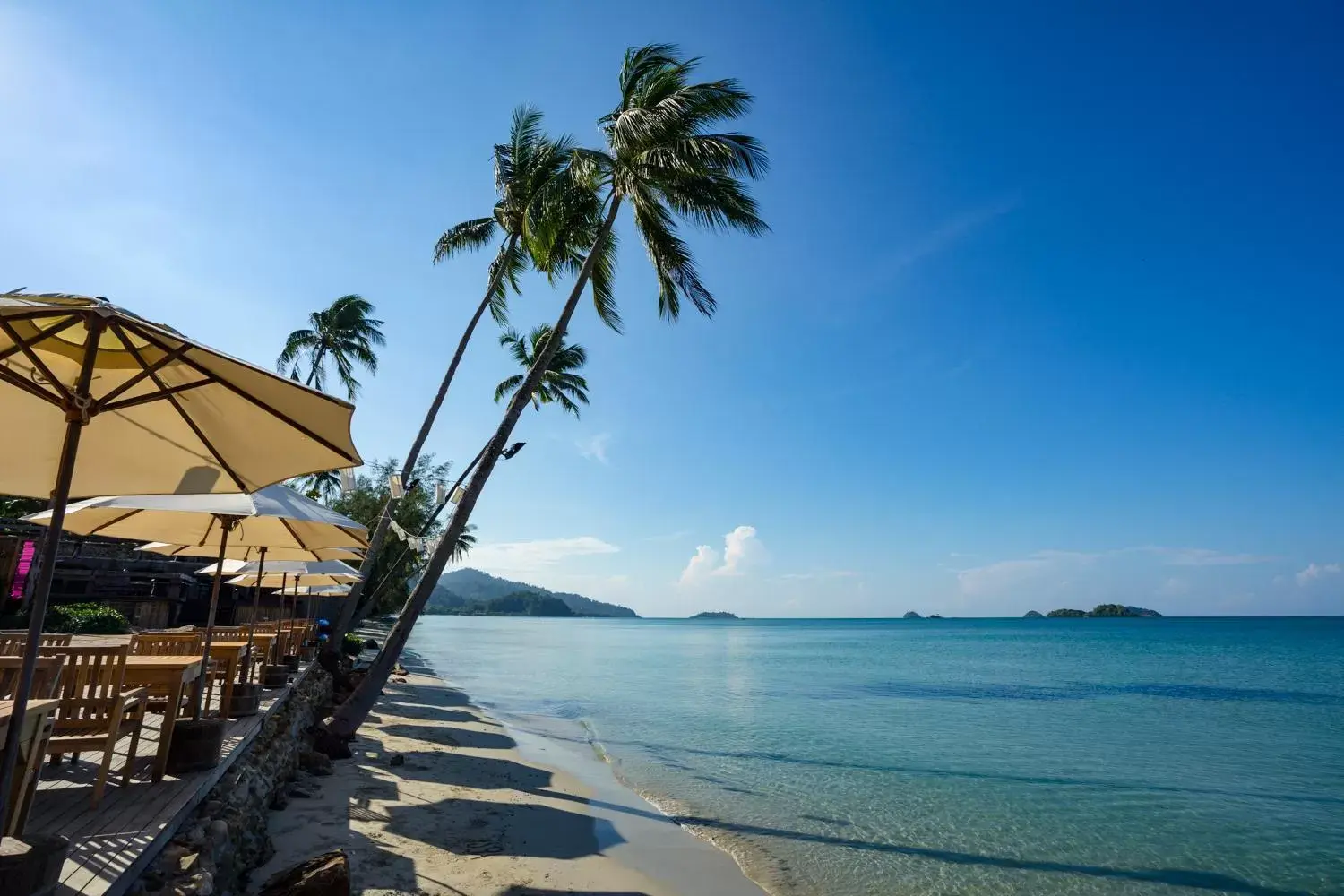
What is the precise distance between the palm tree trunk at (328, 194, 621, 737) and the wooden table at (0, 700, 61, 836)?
592 centimetres

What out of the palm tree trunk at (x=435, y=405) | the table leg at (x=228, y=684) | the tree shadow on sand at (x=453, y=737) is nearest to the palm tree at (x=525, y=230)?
the palm tree trunk at (x=435, y=405)

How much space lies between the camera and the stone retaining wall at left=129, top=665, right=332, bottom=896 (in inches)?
145

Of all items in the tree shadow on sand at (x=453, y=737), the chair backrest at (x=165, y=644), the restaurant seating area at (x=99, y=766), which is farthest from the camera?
the tree shadow on sand at (x=453, y=737)

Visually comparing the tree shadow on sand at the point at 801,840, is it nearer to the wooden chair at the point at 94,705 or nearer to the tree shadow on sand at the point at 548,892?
the tree shadow on sand at the point at 548,892

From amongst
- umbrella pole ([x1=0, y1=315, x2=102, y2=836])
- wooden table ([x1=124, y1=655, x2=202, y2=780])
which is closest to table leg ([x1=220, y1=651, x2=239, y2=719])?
wooden table ([x1=124, y1=655, x2=202, y2=780])

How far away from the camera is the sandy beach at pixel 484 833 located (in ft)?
19.2

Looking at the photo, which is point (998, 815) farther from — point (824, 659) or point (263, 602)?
point (824, 659)

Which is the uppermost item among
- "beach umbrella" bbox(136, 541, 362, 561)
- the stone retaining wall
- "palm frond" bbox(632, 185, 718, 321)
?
"palm frond" bbox(632, 185, 718, 321)

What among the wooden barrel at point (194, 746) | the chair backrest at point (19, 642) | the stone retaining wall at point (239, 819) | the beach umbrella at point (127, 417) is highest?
the beach umbrella at point (127, 417)

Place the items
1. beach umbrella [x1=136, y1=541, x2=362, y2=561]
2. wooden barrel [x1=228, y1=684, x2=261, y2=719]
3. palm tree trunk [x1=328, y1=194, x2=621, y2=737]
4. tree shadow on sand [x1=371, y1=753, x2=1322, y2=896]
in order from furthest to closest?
palm tree trunk [x1=328, y1=194, x2=621, y2=737] < beach umbrella [x1=136, y1=541, x2=362, y2=561] < tree shadow on sand [x1=371, y1=753, x2=1322, y2=896] < wooden barrel [x1=228, y1=684, x2=261, y2=719]

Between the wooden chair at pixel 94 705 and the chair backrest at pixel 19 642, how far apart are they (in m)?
0.35

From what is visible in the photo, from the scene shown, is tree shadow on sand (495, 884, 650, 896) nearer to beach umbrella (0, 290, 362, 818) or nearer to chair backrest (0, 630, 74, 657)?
chair backrest (0, 630, 74, 657)

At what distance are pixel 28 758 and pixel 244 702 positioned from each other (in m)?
4.10

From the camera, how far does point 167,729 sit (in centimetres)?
454
